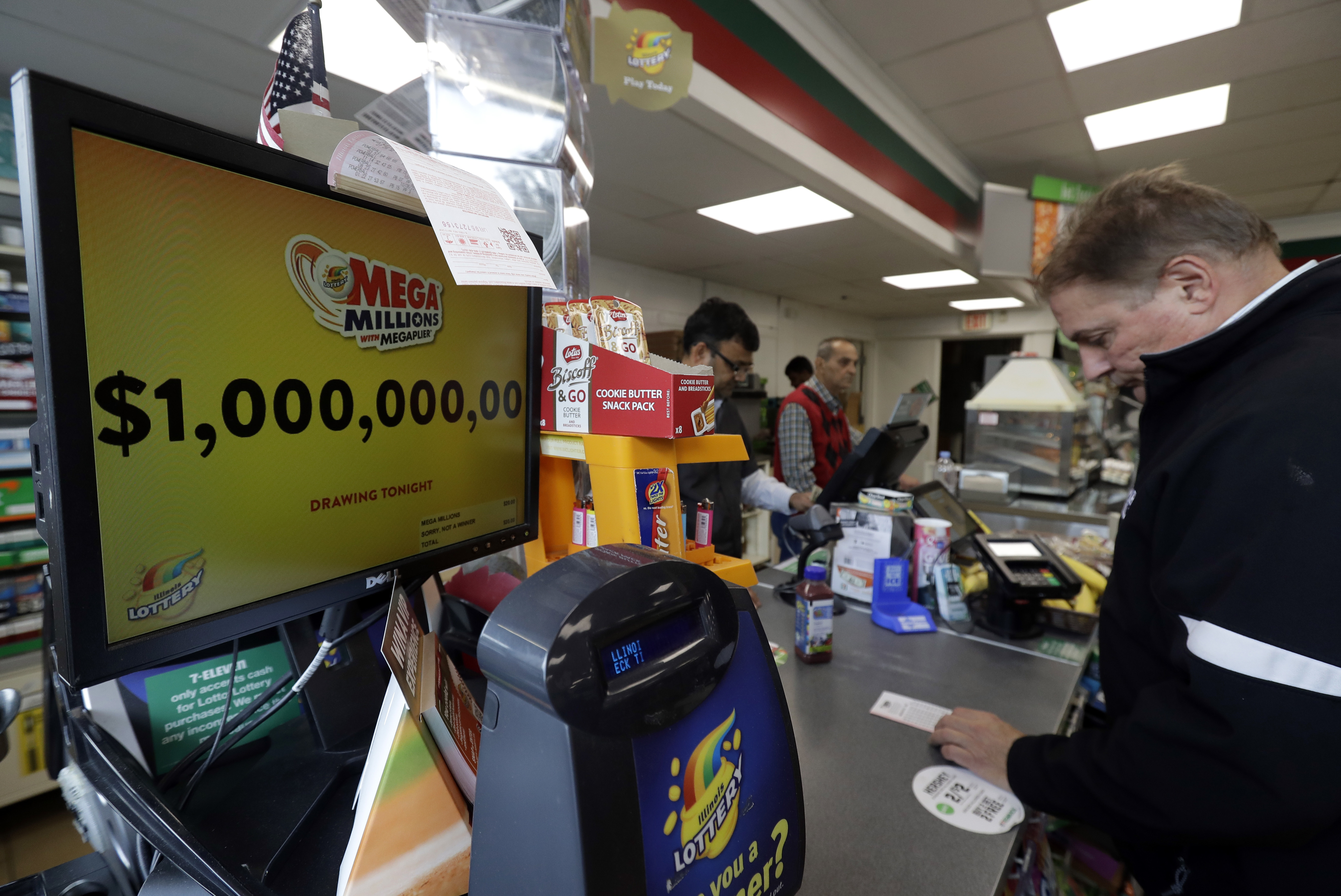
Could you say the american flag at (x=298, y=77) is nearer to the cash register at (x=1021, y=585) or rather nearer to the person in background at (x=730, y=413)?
the cash register at (x=1021, y=585)

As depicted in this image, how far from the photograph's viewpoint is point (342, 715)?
67 centimetres

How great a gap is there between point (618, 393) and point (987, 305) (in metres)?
8.59

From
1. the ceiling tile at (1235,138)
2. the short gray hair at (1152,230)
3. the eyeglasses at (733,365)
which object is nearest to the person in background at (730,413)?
the eyeglasses at (733,365)

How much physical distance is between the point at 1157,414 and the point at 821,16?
2.59 m

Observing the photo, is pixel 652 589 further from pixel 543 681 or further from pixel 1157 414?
pixel 1157 414

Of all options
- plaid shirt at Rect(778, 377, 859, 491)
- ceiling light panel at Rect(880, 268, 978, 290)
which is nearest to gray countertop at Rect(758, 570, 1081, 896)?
plaid shirt at Rect(778, 377, 859, 491)

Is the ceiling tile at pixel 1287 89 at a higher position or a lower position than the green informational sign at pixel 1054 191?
higher

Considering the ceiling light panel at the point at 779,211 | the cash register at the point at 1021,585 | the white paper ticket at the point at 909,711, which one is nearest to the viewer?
the white paper ticket at the point at 909,711

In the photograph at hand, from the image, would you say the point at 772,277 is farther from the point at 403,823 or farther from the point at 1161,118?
the point at 403,823

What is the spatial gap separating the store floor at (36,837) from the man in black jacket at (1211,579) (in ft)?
10.1

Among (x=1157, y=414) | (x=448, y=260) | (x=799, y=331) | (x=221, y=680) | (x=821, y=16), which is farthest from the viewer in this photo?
(x=799, y=331)

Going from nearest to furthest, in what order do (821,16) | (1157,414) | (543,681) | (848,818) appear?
(543,681) < (848,818) < (1157,414) < (821,16)

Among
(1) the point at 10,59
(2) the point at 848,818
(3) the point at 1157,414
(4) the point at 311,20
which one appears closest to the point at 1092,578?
(3) the point at 1157,414

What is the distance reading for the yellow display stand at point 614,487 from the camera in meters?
0.80
